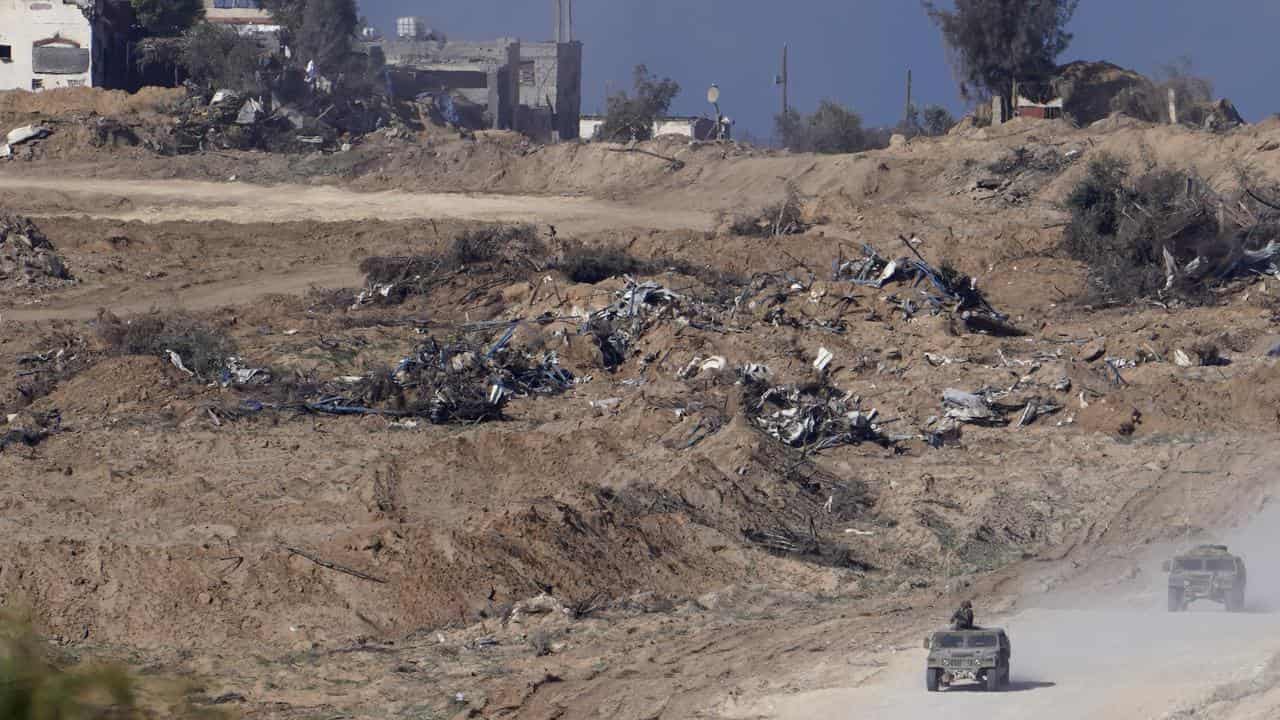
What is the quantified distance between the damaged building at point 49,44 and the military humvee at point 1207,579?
4253 centimetres

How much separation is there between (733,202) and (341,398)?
17.5m

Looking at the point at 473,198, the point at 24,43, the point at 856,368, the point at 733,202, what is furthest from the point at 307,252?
the point at 24,43

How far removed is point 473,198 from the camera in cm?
3612

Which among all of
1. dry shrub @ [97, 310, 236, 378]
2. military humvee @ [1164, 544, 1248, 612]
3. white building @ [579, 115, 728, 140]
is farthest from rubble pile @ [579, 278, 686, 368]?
white building @ [579, 115, 728, 140]

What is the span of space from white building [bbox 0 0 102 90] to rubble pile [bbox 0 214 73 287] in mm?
20900

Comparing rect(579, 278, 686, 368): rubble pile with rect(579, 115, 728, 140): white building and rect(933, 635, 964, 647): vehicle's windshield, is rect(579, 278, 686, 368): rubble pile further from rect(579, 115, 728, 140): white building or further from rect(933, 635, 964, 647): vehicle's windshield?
rect(579, 115, 728, 140): white building

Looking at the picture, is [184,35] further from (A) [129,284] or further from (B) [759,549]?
(B) [759,549]

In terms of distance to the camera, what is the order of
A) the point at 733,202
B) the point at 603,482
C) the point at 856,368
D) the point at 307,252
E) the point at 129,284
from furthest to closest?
the point at 733,202, the point at 307,252, the point at 129,284, the point at 856,368, the point at 603,482

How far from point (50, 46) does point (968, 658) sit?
146 feet

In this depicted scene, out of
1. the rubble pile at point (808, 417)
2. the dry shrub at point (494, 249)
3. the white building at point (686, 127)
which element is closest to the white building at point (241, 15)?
the white building at point (686, 127)

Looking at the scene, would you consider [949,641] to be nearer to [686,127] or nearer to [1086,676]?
[1086,676]

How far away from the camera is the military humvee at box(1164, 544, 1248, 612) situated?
13.4 meters

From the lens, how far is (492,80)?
59.0 metres

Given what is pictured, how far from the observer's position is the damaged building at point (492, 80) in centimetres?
5878
